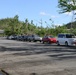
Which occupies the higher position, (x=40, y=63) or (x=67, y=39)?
(x=67, y=39)

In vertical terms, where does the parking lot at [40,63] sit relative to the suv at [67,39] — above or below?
below

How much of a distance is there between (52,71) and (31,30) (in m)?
108

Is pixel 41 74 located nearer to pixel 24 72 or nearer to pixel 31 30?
pixel 24 72

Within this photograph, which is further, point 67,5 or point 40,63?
point 67,5

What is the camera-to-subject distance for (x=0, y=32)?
6639 inches

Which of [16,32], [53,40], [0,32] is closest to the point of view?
[53,40]

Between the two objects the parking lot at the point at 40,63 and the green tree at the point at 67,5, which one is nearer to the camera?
the parking lot at the point at 40,63

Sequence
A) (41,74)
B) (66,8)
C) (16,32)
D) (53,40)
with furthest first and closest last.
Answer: (16,32)
(53,40)
(66,8)
(41,74)

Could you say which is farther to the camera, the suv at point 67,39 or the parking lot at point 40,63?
the suv at point 67,39

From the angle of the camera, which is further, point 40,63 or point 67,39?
point 67,39

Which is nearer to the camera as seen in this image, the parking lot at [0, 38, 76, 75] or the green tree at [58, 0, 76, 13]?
the parking lot at [0, 38, 76, 75]

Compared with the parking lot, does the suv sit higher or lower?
higher

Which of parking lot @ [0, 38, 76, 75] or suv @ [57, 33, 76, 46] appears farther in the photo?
suv @ [57, 33, 76, 46]

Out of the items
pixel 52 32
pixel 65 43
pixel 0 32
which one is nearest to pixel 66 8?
pixel 65 43
